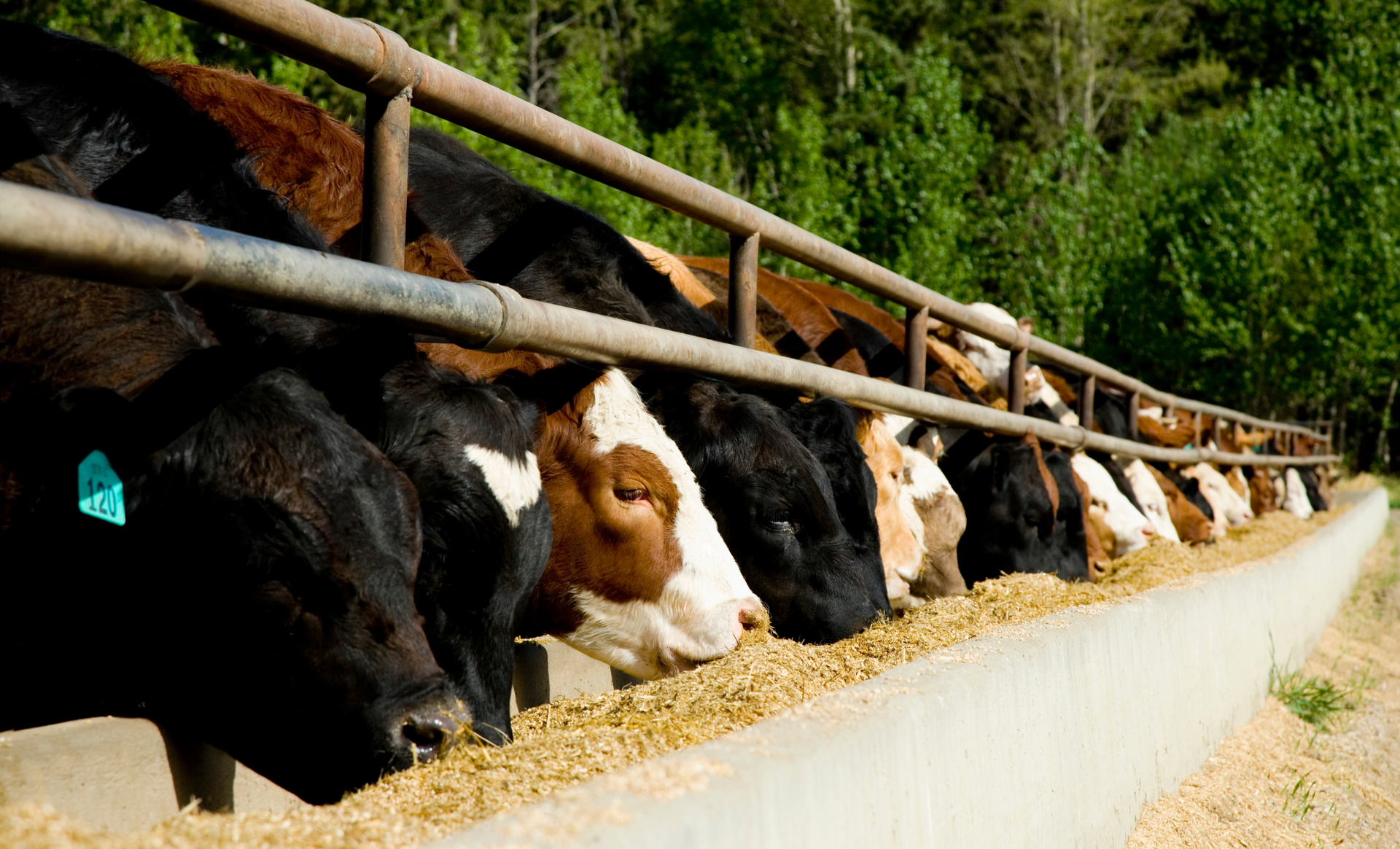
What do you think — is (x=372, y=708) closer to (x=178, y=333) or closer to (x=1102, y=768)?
(x=178, y=333)

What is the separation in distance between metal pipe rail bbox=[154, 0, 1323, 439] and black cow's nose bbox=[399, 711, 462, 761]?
4.22 ft

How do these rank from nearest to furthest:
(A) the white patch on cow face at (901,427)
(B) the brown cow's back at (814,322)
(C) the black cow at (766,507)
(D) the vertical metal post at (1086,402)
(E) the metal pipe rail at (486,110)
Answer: (E) the metal pipe rail at (486,110) < (C) the black cow at (766,507) < (A) the white patch on cow face at (901,427) < (B) the brown cow's back at (814,322) < (D) the vertical metal post at (1086,402)

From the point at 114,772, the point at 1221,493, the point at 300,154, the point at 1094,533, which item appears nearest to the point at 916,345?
the point at 1094,533

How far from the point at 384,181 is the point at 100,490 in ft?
3.08

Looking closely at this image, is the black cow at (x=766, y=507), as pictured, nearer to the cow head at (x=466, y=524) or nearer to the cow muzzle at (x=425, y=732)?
the cow head at (x=466, y=524)

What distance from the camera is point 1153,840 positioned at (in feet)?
10.1

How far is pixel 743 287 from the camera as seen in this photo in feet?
13.0

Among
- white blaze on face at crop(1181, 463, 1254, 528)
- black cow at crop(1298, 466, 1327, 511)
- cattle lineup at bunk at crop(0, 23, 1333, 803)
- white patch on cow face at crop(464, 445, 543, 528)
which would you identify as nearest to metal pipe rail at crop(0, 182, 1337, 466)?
cattle lineup at bunk at crop(0, 23, 1333, 803)

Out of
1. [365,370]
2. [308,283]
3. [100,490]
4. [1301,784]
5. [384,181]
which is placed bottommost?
[1301,784]

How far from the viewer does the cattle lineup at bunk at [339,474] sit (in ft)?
6.68

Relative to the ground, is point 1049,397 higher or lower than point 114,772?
higher

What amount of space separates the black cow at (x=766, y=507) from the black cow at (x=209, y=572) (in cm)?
180

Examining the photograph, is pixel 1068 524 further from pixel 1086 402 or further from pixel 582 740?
pixel 582 740

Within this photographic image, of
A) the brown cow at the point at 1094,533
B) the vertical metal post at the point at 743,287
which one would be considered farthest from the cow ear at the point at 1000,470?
the vertical metal post at the point at 743,287
